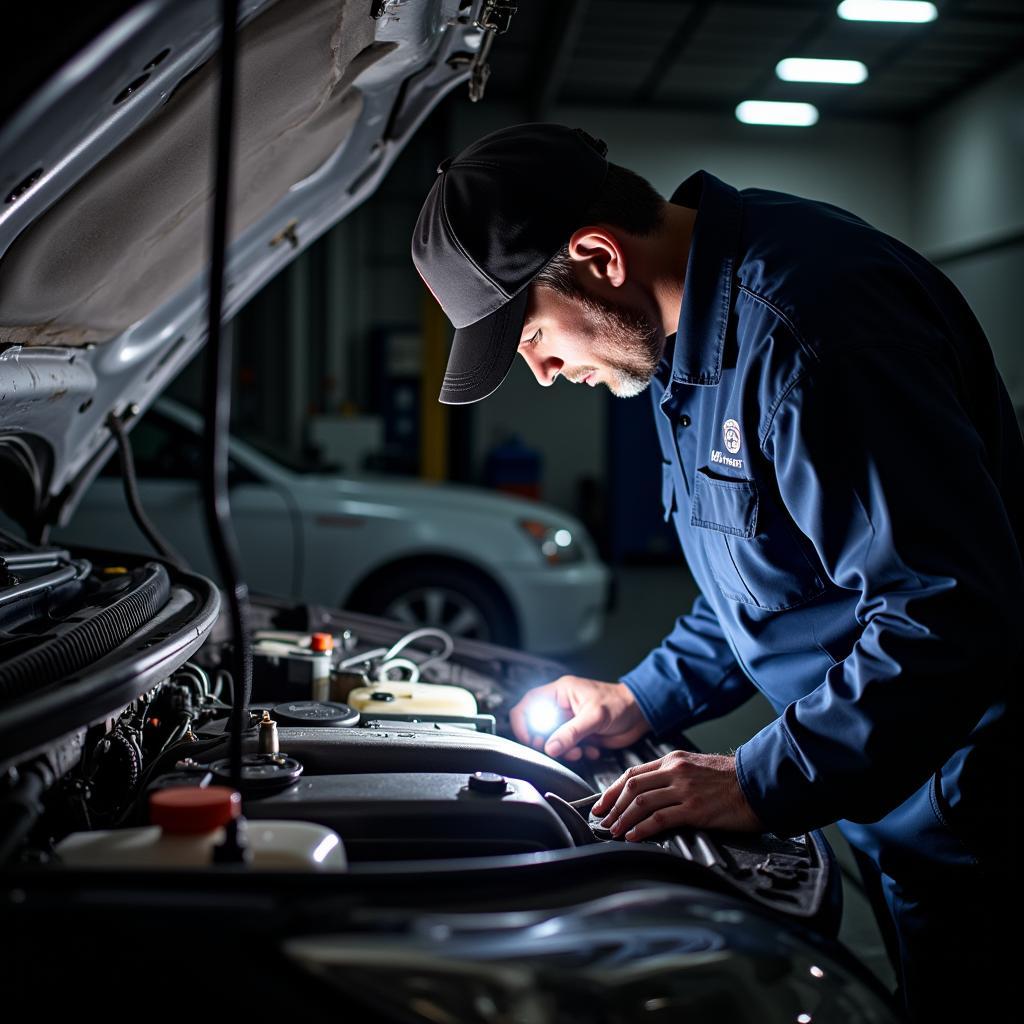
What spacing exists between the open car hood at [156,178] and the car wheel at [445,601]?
2.06 m

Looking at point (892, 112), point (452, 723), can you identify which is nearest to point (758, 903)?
point (452, 723)

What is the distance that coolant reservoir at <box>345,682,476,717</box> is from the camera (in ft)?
5.11

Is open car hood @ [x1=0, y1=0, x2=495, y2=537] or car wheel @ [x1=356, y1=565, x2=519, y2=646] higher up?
open car hood @ [x1=0, y1=0, x2=495, y2=537]

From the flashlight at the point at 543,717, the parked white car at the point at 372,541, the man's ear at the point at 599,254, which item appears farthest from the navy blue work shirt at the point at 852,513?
the parked white car at the point at 372,541

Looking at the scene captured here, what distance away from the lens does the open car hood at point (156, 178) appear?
96cm

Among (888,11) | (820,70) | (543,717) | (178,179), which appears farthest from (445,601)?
(820,70)

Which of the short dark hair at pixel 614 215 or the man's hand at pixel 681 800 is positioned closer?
the man's hand at pixel 681 800

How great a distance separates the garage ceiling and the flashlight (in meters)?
6.30

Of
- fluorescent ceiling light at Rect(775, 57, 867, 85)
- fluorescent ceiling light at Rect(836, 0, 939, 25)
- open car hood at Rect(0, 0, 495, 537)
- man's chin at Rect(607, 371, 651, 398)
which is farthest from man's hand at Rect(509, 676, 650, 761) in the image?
fluorescent ceiling light at Rect(775, 57, 867, 85)

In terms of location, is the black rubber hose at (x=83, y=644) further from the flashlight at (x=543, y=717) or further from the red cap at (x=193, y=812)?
A: the flashlight at (x=543, y=717)

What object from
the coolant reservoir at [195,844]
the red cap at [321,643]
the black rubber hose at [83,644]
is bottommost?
the red cap at [321,643]

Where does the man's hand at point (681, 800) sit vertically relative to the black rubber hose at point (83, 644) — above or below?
below

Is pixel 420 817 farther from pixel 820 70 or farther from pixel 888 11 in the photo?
pixel 820 70

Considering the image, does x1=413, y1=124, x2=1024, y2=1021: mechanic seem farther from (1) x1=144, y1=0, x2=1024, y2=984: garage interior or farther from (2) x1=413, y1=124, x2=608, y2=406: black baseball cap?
(1) x1=144, y1=0, x2=1024, y2=984: garage interior
